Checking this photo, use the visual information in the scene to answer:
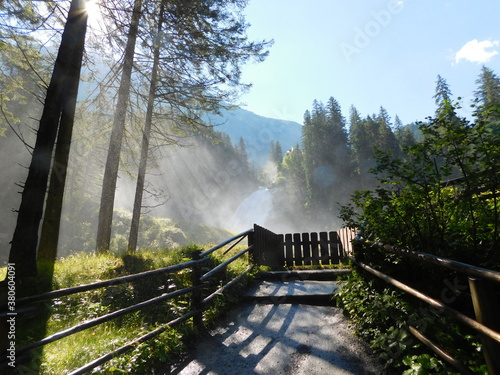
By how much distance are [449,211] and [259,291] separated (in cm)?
440

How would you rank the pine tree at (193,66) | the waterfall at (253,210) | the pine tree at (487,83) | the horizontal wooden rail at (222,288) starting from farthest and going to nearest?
1. the waterfall at (253,210)
2. the pine tree at (487,83)
3. the pine tree at (193,66)
4. the horizontal wooden rail at (222,288)

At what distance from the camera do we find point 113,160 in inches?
409

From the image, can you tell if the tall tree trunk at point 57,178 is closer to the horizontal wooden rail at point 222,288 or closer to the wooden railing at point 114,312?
the wooden railing at point 114,312

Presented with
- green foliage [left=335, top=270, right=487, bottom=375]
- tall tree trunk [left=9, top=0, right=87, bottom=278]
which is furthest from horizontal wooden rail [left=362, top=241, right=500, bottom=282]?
tall tree trunk [left=9, top=0, right=87, bottom=278]

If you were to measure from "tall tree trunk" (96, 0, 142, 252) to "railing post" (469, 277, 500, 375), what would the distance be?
1016cm

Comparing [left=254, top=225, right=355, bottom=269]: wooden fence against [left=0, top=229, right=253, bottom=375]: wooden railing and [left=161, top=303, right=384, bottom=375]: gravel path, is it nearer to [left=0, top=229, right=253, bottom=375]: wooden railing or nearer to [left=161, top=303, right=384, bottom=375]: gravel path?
[left=0, top=229, right=253, bottom=375]: wooden railing

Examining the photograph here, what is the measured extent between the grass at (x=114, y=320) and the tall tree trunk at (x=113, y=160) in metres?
1.05

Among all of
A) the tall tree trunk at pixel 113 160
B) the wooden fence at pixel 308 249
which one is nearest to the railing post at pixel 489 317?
the wooden fence at pixel 308 249

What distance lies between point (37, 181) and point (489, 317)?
5.97 m

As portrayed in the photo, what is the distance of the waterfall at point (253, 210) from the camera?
66.7 metres

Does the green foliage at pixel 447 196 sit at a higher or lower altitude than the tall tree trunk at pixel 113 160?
lower

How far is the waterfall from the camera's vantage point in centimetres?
6669

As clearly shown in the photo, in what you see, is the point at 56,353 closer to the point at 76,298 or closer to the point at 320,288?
the point at 76,298

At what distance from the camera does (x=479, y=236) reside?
3.15 meters
